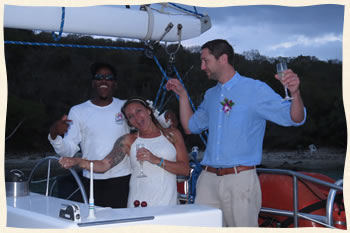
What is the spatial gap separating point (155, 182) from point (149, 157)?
19 centimetres

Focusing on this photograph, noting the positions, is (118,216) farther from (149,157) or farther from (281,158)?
(281,158)

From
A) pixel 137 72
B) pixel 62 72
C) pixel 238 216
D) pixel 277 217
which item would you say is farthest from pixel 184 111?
pixel 62 72

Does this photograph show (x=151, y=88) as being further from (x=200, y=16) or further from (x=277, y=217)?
(x=277, y=217)

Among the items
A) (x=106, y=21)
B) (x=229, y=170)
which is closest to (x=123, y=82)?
(x=106, y=21)

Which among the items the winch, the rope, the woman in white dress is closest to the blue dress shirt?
the woman in white dress

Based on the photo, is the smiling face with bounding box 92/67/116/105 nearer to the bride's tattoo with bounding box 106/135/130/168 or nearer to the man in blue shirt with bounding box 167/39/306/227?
the bride's tattoo with bounding box 106/135/130/168

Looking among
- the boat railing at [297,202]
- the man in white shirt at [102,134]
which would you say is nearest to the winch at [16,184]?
the man in white shirt at [102,134]

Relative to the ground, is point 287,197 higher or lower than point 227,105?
lower

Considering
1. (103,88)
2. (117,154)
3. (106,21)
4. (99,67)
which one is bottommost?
(117,154)

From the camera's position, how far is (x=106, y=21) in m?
2.84

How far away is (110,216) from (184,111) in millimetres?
1014

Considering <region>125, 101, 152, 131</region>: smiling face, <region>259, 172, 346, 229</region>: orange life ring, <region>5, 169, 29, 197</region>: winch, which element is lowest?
<region>259, 172, 346, 229</region>: orange life ring

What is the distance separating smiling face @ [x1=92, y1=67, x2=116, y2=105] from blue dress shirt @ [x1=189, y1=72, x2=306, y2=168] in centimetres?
75

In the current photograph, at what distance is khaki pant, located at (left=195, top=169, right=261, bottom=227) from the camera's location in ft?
8.11
